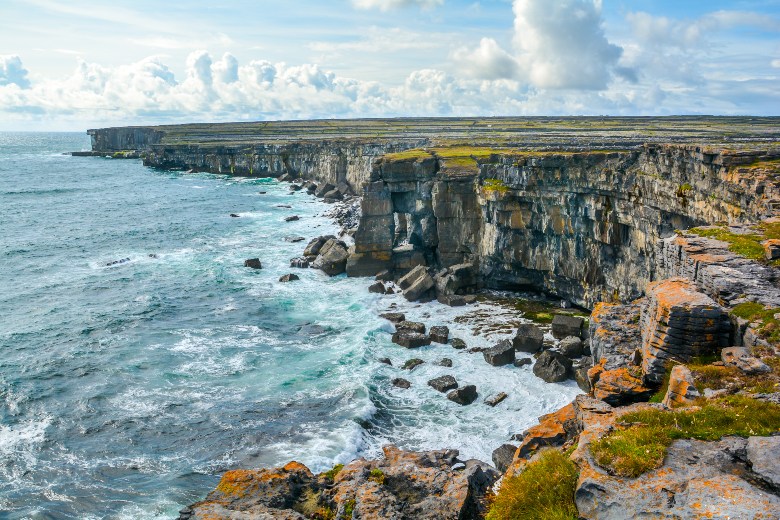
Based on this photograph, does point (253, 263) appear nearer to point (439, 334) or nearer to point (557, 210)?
point (439, 334)

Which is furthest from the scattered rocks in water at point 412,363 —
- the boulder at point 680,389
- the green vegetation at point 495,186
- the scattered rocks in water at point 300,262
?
the scattered rocks in water at point 300,262

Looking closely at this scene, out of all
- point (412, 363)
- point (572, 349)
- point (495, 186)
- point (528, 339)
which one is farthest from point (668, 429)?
point (495, 186)

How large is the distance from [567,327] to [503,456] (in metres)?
16.2

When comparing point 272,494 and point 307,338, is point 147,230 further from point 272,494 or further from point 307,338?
point 272,494

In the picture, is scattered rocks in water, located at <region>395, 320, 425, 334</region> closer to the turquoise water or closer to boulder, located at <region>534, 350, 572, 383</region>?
the turquoise water

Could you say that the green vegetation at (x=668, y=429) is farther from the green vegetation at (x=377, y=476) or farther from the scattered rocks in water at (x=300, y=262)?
the scattered rocks in water at (x=300, y=262)

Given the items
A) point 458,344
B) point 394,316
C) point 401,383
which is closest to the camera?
point 401,383

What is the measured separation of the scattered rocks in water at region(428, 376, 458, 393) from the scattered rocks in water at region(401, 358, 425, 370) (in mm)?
2613

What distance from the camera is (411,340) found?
125 feet

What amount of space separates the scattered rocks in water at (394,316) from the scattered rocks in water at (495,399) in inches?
520

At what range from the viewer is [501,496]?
1205 centimetres

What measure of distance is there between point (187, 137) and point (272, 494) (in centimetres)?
19726

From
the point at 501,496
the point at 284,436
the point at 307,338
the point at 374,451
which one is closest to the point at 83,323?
the point at 307,338

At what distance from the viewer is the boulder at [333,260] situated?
5531 cm
